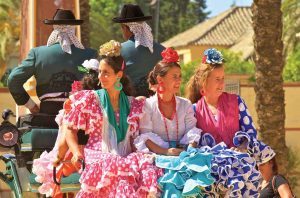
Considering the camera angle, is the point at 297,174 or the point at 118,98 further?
the point at 297,174

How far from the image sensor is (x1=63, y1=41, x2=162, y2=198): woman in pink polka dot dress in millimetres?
7434

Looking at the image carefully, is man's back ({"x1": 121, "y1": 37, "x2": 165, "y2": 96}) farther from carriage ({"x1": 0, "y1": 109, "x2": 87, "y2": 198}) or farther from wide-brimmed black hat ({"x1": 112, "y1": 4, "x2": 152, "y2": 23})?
carriage ({"x1": 0, "y1": 109, "x2": 87, "y2": 198})

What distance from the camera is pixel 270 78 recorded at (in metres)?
16.8

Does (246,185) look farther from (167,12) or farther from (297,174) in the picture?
(167,12)

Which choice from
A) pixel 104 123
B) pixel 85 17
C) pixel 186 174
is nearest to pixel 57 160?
pixel 104 123

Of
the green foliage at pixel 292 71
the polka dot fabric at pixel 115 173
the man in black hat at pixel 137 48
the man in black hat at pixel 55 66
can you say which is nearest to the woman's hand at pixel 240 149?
the polka dot fabric at pixel 115 173

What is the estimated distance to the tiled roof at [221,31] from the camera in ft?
223

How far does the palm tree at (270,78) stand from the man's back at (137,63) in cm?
740

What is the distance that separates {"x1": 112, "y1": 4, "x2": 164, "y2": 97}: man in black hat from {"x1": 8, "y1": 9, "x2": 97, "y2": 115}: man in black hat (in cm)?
59

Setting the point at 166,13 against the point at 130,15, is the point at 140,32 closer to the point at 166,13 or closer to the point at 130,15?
the point at 130,15

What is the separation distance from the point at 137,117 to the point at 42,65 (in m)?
2.15

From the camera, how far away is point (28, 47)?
1250 centimetres

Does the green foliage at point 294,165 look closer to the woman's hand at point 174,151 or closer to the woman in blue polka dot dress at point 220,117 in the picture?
the woman in blue polka dot dress at point 220,117

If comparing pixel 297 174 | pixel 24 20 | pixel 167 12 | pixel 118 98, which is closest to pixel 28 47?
pixel 24 20
